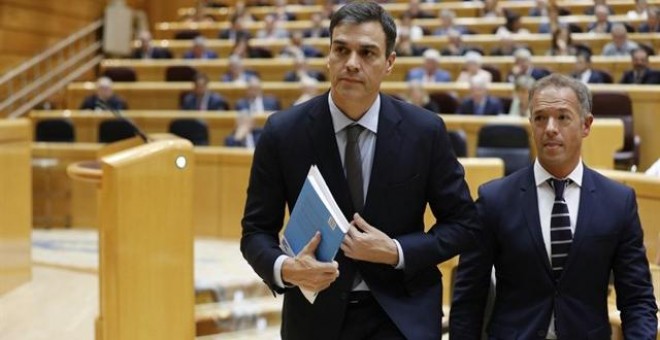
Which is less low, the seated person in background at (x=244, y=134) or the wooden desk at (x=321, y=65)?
the wooden desk at (x=321, y=65)

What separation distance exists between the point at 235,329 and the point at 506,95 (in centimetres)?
435

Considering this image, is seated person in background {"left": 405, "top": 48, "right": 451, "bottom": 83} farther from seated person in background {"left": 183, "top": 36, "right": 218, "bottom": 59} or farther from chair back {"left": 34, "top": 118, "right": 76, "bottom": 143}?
chair back {"left": 34, "top": 118, "right": 76, "bottom": 143}

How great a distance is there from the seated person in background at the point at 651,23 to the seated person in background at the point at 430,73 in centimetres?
231

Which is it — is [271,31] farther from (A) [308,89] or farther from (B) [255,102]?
(A) [308,89]

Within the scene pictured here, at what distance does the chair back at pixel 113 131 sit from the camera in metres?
7.10

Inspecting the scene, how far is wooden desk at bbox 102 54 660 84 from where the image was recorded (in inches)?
312

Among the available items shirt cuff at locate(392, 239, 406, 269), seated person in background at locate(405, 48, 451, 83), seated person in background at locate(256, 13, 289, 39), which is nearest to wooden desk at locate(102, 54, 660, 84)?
seated person in background at locate(405, 48, 451, 83)

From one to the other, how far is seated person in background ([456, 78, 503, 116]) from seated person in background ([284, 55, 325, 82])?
1.97 metres

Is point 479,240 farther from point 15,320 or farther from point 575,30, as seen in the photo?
point 575,30

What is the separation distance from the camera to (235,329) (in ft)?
12.5

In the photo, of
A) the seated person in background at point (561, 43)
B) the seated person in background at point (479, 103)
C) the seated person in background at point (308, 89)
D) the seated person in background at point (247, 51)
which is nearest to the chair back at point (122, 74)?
the seated person in background at point (247, 51)

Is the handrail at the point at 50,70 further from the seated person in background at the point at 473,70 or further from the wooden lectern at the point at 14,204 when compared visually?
the wooden lectern at the point at 14,204

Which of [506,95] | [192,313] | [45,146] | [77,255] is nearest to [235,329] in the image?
[192,313]

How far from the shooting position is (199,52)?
10.1m
